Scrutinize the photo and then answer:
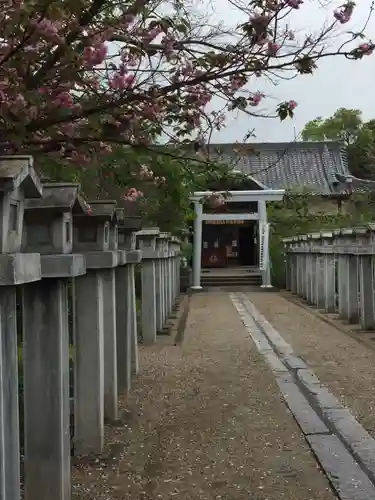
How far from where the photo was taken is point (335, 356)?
11.2 meters

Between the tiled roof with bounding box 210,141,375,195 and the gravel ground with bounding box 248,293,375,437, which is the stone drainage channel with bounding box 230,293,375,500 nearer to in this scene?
the gravel ground with bounding box 248,293,375,437

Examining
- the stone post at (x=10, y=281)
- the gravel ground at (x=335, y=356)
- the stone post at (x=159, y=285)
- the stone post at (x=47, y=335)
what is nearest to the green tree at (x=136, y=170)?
the stone post at (x=47, y=335)

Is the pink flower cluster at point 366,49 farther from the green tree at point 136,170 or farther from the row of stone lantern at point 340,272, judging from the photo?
the row of stone lantern at point 340,272

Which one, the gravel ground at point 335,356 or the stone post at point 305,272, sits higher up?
the stone post at point 305,272

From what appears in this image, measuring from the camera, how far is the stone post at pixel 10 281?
3.33 metres

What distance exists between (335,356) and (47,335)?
24.4 feet

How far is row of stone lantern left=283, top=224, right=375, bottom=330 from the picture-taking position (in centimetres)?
1388

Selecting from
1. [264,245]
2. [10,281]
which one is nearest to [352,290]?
[264,245]

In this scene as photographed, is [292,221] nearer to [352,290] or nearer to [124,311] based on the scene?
[352,290]

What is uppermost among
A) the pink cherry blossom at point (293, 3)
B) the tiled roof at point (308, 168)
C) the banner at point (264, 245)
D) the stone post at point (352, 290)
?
the tiled roof at point (308, 168)

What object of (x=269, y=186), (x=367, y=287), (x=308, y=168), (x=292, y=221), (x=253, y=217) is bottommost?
(x=367, y=287)

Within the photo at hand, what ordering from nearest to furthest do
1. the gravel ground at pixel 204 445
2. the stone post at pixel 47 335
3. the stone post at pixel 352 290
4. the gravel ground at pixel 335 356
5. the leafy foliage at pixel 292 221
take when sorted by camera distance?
the stone post at pixel 47 335 → the gravel ground at pixel 204 445 → the gravel ground at pixel 335 356 → the stone post at pixel 352 290 → the leafy foliage at pixel 292 221

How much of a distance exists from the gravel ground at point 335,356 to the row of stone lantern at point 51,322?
8.50ft

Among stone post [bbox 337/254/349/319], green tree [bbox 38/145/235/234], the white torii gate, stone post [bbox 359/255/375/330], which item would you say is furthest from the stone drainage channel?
the white torii gate
